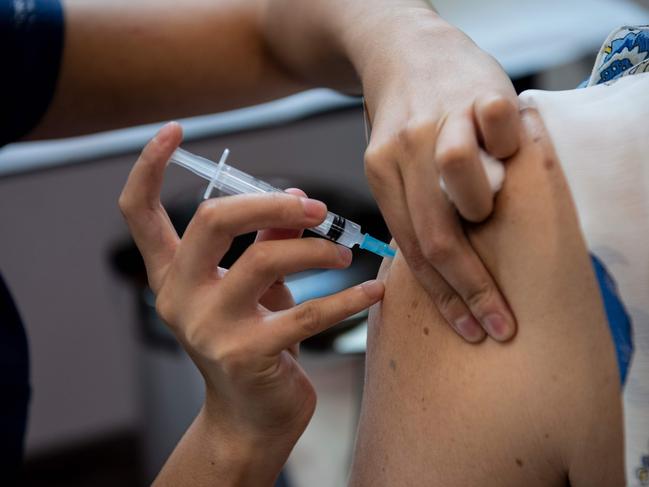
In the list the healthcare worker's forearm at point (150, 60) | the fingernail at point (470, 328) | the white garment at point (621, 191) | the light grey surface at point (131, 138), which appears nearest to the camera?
the white garment at point (621, 191)

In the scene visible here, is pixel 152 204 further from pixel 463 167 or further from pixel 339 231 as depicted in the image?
pixel 463 167

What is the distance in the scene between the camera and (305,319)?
757mm

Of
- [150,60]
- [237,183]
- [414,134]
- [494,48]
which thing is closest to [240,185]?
[237,183]

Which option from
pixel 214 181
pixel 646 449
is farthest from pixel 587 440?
pixel 214 181

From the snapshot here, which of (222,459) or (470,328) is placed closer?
(470,328)

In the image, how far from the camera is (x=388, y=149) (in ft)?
2.38

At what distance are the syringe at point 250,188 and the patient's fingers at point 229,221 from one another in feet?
0.22

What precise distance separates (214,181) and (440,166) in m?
0.27

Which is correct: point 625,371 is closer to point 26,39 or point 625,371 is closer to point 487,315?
point 487,315

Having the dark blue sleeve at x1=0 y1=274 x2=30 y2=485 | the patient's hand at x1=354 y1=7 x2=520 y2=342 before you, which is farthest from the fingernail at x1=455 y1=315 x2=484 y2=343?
the dark blue sleeve at x1=0 y1=274 x2=30 y2=485

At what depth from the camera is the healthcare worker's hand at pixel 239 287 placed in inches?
29.1

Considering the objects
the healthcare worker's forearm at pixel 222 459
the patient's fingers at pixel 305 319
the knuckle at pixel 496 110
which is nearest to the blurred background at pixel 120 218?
the healthcare worker's forearm at pixel 222 459

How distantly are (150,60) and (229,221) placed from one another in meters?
0.60

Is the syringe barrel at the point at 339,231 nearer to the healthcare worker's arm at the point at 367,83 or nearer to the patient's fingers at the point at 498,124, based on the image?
the healthcare worker's arm at the point at 367,83
